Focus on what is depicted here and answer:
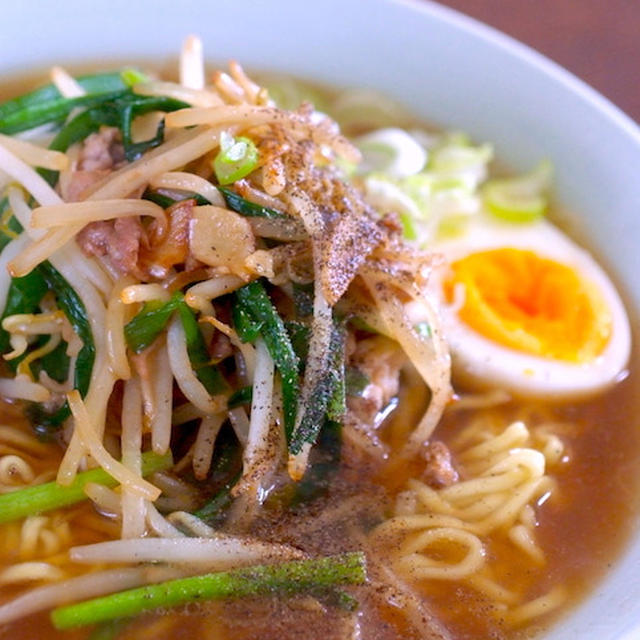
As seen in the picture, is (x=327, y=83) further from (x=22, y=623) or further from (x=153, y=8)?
(x=22, y=623)

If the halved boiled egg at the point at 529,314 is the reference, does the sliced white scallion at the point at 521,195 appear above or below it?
above

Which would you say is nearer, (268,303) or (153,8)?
(268,303)

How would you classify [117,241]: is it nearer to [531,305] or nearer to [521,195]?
[531,305]

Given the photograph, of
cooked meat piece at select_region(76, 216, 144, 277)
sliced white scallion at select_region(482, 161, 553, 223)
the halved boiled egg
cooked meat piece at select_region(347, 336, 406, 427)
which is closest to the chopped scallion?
cooked meat piece at select_region(76, 216, 144, 277)

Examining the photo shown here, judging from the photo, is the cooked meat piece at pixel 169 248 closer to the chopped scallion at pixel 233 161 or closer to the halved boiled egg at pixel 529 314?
Answer: the chopped scallion at pixel 233 161

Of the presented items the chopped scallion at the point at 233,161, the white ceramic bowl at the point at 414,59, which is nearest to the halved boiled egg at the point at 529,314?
the white ceramic bowl at the point at 414,59

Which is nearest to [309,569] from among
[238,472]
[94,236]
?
[238,472]
